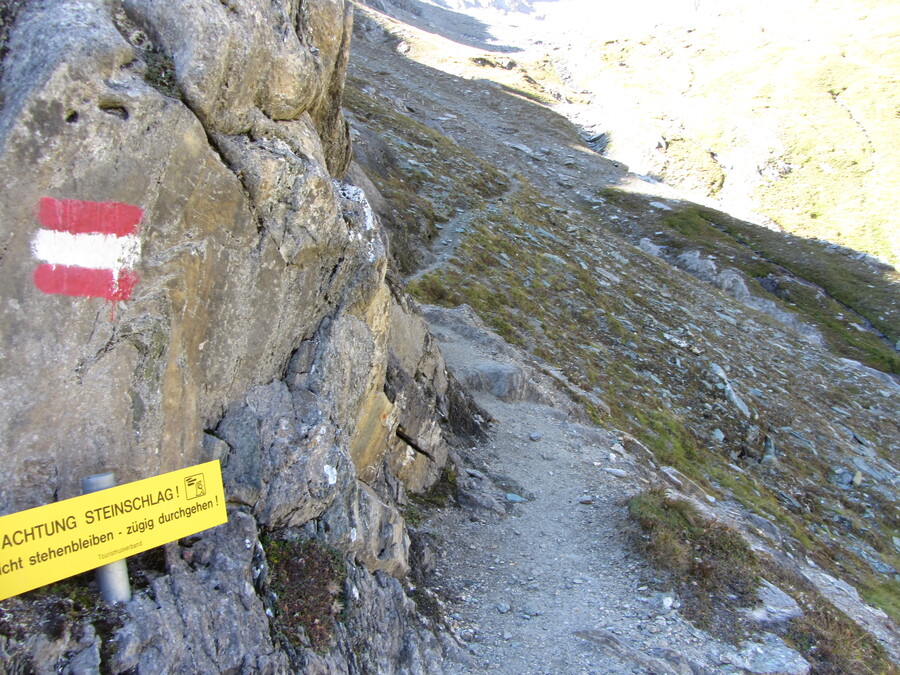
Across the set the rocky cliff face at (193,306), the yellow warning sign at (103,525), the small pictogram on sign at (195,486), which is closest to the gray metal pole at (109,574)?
the yellow warning sign at (103,525)

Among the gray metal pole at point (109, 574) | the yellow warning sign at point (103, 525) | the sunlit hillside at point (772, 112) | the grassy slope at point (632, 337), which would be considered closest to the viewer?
the yellow warning sign at point (103, 525)

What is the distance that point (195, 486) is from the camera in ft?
24.5

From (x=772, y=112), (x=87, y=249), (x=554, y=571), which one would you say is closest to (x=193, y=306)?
(x=87, y=249)

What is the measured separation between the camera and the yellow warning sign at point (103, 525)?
569 centimetres

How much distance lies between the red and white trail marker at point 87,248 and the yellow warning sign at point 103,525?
2378mm

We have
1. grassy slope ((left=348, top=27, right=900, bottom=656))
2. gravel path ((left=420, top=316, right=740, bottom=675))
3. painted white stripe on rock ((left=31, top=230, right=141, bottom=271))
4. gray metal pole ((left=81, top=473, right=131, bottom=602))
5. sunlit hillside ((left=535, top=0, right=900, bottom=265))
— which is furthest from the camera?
sunlit hillside ((left=535, top=0, right=900, bottom=265))

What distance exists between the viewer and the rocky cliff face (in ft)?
21.3

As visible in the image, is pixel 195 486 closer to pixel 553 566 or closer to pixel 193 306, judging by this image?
pixel 193 306

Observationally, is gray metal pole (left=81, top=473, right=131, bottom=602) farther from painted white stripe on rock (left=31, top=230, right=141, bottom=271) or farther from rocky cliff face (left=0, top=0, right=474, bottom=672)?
painted white stripe on rock (left=31, top=230, right=141, bottom=271)

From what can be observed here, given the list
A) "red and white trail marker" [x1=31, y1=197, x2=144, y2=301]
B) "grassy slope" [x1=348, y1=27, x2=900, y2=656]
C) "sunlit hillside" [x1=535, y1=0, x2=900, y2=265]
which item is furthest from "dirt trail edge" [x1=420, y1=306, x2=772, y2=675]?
"sunlit hillside" [x1=535, y1=0, x2=900, y2=265]

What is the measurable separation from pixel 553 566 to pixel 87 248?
11417mm

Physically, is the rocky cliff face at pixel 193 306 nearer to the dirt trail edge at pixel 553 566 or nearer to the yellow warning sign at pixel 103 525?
the yellow warning sign at pixel 103 525

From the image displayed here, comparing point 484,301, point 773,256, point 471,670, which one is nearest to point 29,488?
point 471,670

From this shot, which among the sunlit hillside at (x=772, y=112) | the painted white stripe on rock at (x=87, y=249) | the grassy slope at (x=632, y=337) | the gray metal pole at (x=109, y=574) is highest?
the sunlit hillside at (x=772, y=112)
